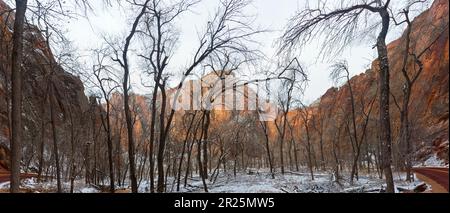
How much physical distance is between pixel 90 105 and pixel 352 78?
13271mm

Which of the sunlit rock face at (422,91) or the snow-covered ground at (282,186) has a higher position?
the sunlit rock face at (422,91)

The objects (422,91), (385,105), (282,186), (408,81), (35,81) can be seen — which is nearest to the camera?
(422,91)

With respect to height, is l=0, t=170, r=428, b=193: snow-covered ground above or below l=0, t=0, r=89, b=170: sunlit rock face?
below

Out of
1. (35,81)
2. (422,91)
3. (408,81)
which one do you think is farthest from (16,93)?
(408,81)

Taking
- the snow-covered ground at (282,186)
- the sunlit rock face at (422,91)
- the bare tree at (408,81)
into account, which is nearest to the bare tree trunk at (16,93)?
the snow-covered ground at (282,186)

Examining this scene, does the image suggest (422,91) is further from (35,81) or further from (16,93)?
(35,81)

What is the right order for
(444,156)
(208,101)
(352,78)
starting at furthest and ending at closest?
1. (208,101)
2. (352,78)
3. (444,156)

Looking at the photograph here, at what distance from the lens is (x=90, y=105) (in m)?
17.9

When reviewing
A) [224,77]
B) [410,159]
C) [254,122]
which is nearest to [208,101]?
[224,77]

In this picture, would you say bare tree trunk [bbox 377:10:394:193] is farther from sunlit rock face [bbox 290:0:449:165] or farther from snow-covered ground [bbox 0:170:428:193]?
snow-covered ground [bbox 0:170:428:193]

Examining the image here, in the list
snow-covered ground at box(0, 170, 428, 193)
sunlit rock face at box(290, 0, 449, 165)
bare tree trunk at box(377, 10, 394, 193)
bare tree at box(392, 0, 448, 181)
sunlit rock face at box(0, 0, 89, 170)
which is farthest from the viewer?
snow-covered ground at box(0, 170, 428, 193)

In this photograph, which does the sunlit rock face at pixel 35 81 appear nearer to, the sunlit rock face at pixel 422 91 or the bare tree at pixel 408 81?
the sunlit rock face at pixel 422 91

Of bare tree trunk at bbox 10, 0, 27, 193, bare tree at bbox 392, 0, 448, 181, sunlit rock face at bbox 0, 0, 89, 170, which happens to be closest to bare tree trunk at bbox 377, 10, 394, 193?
bare tree at bbox 392, 0, 448, 181
